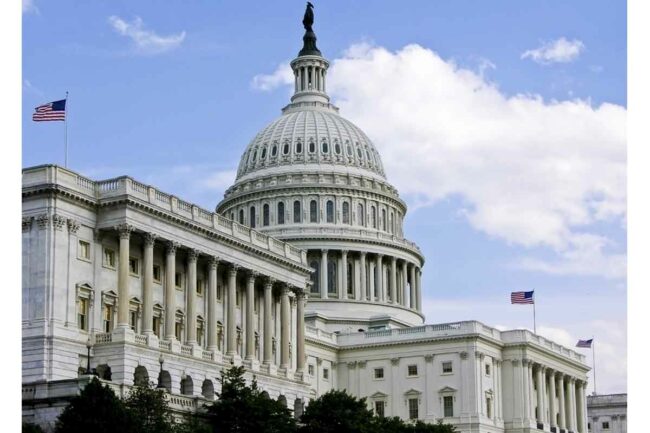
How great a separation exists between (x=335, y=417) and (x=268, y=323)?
26.8 meters

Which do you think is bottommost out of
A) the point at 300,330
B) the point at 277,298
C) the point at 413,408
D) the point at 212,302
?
the point at 413,408

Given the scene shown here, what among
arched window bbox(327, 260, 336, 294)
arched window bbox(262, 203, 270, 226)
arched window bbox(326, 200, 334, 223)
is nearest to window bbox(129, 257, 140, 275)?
arched window bbox(327, 260, 336, 294)

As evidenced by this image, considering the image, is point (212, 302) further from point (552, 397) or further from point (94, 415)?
point (552, 397)

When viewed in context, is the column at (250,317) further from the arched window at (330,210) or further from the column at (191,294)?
the arched window at (330,210)

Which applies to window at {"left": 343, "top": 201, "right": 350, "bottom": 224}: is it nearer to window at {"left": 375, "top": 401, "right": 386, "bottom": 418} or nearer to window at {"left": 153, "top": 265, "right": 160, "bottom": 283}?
window at {"left": 375, "top": 401, "right": 386, "bottom": 418}

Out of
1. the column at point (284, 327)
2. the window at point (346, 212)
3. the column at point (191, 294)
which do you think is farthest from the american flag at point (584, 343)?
the column at point (191, 294)

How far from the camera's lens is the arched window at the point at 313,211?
170 metres

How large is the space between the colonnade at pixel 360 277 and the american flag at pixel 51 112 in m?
86.2

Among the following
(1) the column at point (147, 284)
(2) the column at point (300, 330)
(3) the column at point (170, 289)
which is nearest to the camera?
(1) the column at point (147, 284)

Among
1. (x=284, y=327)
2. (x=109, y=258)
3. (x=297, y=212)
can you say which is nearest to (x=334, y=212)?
(x=297, y=212)

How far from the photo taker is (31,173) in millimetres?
86000

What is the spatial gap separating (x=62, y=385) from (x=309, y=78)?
393ft

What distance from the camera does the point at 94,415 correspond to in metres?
66.0

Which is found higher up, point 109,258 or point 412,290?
point 412,290
